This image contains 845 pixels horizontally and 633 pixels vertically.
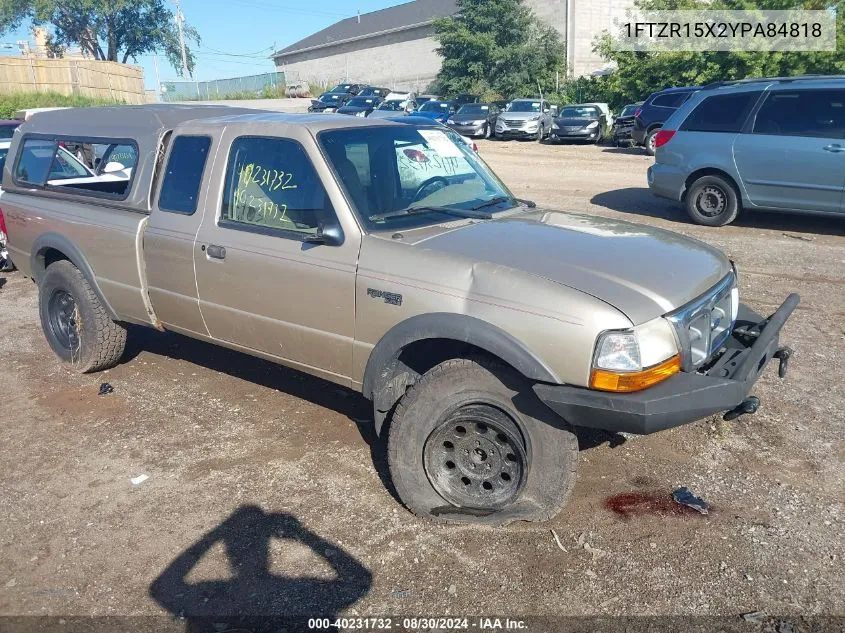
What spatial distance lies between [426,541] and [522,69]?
4230 centimetres

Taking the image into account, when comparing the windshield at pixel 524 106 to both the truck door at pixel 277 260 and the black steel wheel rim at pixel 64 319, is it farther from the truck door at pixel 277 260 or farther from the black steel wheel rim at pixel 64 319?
the truck door at pixel 277 260

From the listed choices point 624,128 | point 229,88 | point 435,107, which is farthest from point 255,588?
point 229,88

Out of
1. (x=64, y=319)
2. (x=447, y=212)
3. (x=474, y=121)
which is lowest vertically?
(x=64, y=319)

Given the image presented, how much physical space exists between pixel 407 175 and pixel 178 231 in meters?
1.46

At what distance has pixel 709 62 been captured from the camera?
87.0 feet

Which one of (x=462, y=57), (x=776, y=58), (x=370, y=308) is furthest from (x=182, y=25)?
(x=370, y=308)

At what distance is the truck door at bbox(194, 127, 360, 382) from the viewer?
3791 millimetres

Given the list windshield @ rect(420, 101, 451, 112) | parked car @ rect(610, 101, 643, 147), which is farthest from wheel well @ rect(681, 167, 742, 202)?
windshield @ rect(420, 101, 451, 112)

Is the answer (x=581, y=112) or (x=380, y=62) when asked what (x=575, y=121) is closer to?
(x=581, y=112)

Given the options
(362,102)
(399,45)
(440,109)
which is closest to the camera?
(440,109)

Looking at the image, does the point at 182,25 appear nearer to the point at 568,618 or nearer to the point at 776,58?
the point at 776,58

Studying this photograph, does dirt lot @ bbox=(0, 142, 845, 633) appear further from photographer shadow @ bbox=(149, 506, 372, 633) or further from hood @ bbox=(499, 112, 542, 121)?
hood @ bbox=(499, 112, 542, 121)

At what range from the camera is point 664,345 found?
3.07 metres

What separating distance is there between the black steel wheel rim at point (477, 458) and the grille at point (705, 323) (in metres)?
0.83
